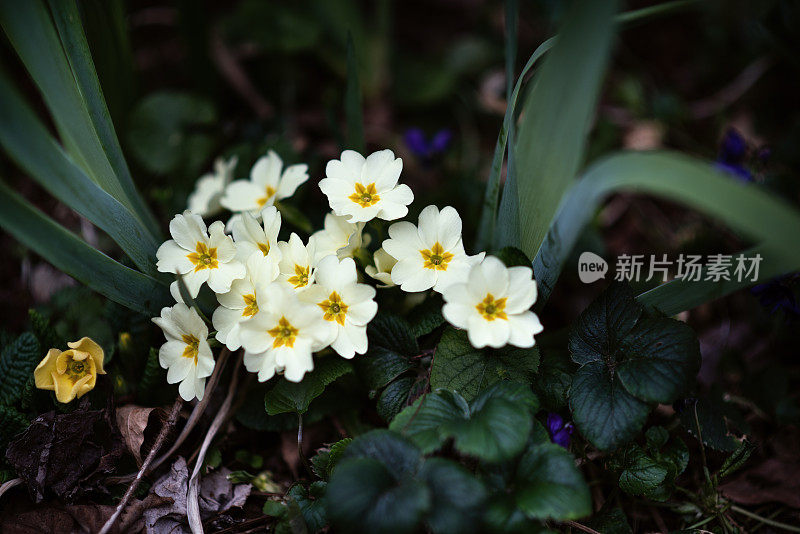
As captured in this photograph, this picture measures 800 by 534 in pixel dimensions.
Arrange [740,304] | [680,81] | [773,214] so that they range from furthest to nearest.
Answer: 1. [680,81]
2. [740,304]
3. [773,214]

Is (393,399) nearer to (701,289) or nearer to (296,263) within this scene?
(296,263)

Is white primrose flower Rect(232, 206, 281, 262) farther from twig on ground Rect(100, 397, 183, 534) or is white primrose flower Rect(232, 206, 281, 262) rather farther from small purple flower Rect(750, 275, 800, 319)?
small purple flower Rect(750, 275, 800, 319)

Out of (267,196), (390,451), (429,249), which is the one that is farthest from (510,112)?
(390,451)

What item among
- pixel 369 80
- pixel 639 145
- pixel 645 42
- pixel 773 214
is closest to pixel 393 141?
pixel 369 80

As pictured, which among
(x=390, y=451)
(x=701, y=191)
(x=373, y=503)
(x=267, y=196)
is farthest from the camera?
(x=267, y=196)

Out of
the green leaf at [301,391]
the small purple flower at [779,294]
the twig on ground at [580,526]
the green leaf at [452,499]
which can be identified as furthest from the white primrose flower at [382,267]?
the small purple flower at [779,294]

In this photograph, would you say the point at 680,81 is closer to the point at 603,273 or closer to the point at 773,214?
the point at 603,273
